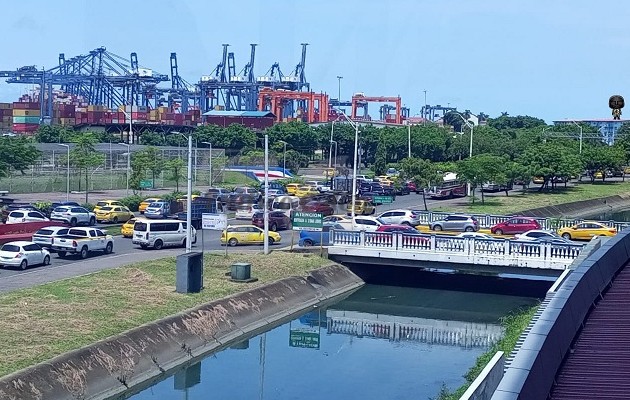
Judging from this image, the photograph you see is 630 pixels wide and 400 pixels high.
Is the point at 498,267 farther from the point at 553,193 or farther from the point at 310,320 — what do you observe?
the point at 553,193

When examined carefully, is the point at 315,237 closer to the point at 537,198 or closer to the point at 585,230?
the point at 585,230

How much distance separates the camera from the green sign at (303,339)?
31.1 m

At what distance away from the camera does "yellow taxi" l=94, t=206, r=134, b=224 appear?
5288cm

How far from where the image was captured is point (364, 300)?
127ft

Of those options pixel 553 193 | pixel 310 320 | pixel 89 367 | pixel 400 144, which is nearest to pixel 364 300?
pixel 310 320

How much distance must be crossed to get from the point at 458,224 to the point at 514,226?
2766mm

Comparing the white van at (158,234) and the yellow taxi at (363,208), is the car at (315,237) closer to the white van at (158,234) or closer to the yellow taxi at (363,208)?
the white van at (158,234)

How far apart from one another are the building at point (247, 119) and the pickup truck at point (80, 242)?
108736 millimetres

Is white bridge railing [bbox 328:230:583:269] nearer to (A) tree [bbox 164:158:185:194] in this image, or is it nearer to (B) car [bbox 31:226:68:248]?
(B) car [bbox 31:226:68:248]

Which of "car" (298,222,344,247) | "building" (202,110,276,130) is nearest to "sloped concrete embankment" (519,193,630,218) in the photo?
"car" (298,222,344,247)

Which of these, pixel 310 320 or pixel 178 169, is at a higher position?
pixel 178 169

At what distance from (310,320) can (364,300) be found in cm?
465

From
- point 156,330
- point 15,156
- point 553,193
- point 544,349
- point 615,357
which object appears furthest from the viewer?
A: point 553,193

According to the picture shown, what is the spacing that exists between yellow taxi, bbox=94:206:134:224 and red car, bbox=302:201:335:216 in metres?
10.1
